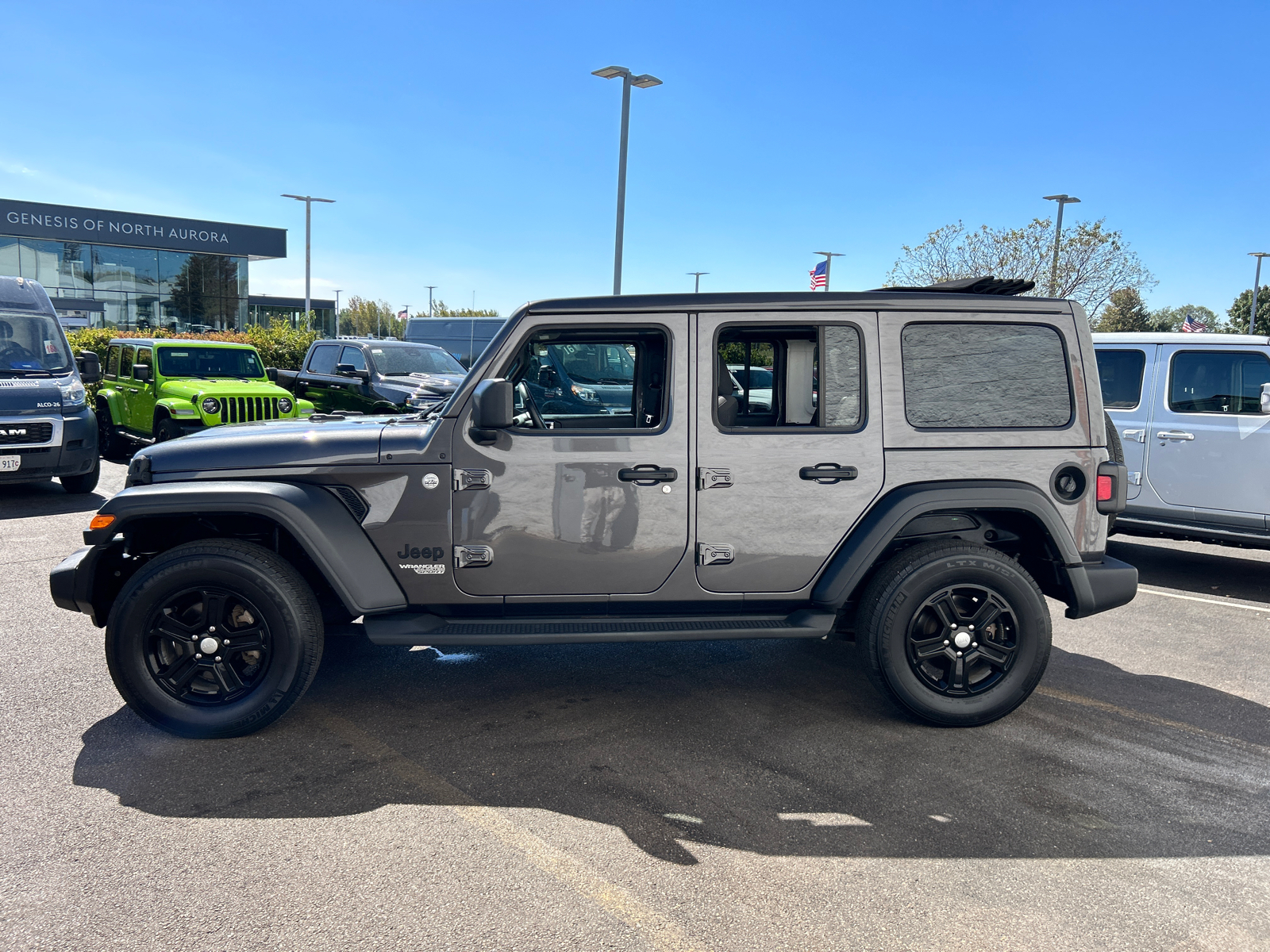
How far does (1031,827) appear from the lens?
11.0 feet

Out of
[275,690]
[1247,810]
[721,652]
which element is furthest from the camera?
[721,652]

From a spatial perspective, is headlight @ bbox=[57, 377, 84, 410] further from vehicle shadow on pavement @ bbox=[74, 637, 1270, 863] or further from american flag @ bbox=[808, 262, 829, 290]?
american flag @ bbox=[808, 262, 829, 290]

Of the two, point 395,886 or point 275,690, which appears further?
point 275,690

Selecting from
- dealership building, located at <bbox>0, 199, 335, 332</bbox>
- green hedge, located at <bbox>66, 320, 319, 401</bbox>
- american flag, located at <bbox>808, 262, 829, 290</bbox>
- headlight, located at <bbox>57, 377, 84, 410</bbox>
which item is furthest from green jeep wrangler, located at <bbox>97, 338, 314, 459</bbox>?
dealership building, located at <bbox>0, 199, 335, 332</bbox>

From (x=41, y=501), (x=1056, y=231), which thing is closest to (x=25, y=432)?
(x=41, y=501)

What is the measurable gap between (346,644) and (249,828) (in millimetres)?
2116

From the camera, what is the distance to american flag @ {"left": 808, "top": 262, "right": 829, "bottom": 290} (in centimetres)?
3072

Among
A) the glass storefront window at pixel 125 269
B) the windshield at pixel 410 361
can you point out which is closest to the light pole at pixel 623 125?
the windshield at pixel 410 361

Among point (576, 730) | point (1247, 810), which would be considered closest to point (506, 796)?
point (576, 730)

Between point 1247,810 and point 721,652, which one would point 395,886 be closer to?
point 721,652

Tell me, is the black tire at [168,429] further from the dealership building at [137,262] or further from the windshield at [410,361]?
the dealership building at [137,262]

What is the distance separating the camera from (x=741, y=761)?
3.87 m

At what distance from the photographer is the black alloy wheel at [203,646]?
3.95 m

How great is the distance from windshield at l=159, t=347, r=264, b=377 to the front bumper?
11.9 meters
